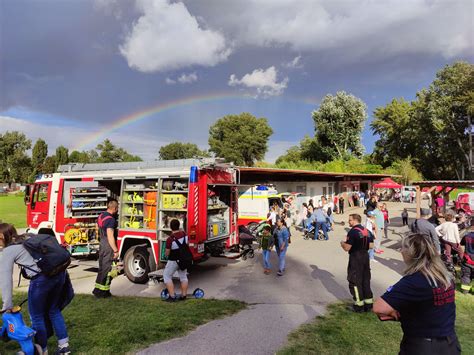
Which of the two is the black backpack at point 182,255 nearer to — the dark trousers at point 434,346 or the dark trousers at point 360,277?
the dark trousers at point 360,277

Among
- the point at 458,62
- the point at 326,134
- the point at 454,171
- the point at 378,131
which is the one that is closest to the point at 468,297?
the point at 326,134

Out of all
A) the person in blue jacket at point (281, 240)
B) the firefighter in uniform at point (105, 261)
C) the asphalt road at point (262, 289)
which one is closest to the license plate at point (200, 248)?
the asphalt road at point (262, 289)

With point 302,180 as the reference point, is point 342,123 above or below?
above

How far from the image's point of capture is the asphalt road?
189 inches

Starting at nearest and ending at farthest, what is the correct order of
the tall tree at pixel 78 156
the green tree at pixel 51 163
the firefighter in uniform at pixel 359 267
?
the firefighter in uniform at pixel 359 267 → the green tree at pixel 51 163 → the tall tree at pixel 78 156

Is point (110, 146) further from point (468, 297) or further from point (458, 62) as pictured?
point (468, 297)

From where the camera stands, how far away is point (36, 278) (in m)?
3.83

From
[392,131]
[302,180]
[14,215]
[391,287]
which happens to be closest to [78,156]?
[14,215]

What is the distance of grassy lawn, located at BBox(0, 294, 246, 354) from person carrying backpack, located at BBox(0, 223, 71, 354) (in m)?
0.76

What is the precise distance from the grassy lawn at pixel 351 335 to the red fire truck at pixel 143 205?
3.34 meters

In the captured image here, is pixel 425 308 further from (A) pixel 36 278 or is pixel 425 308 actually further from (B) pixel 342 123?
(B) pixel 342 123

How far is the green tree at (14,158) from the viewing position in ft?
224

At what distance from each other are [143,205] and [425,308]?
7.37m

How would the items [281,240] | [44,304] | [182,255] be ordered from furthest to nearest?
[281,240] → [182,255] → [44,304]
